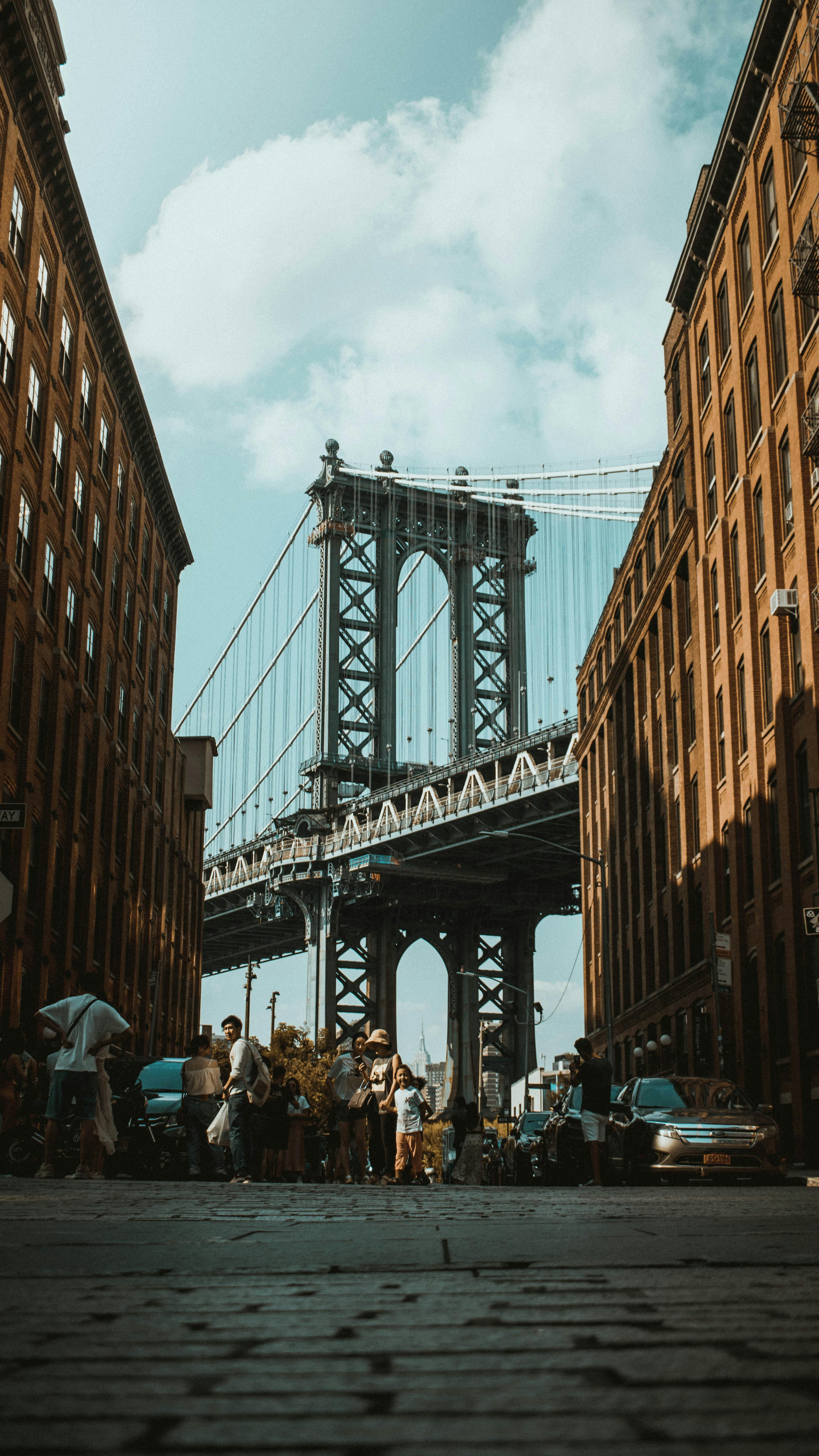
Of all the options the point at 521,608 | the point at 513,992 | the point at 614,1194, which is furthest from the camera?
the point at 513,992

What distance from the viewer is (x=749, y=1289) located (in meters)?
4.29

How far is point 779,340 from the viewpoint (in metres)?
32.5

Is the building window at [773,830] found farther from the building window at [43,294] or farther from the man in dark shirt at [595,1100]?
the building window at [43,294]

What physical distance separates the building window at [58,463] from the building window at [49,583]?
65.6 inches

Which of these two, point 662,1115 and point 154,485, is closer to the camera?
point 662,1115

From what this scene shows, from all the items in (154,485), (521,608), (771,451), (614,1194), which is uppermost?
(521,608)

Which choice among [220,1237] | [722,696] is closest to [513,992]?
[722,696]

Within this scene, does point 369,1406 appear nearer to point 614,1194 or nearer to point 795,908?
point 614,1194

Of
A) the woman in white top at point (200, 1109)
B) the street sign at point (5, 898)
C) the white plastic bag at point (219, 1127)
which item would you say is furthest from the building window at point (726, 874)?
the street sign at point (5, 898)

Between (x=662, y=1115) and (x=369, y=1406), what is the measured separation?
16.5 m

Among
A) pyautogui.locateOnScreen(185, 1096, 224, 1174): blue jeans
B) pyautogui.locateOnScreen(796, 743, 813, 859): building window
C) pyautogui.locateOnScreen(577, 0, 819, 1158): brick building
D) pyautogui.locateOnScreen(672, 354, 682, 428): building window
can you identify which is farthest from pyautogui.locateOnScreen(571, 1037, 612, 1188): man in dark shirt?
pyautogui.locateOnScreen(672, 354, 682, 428): building window

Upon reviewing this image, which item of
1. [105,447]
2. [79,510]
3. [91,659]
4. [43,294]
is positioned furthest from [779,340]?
[105,447]

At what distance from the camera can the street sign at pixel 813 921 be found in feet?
70.9

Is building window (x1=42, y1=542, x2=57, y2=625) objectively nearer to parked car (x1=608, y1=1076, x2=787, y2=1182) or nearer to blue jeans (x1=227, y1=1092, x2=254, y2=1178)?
parked car (x1=608, y1=1076, x2=787, y2=1182)
